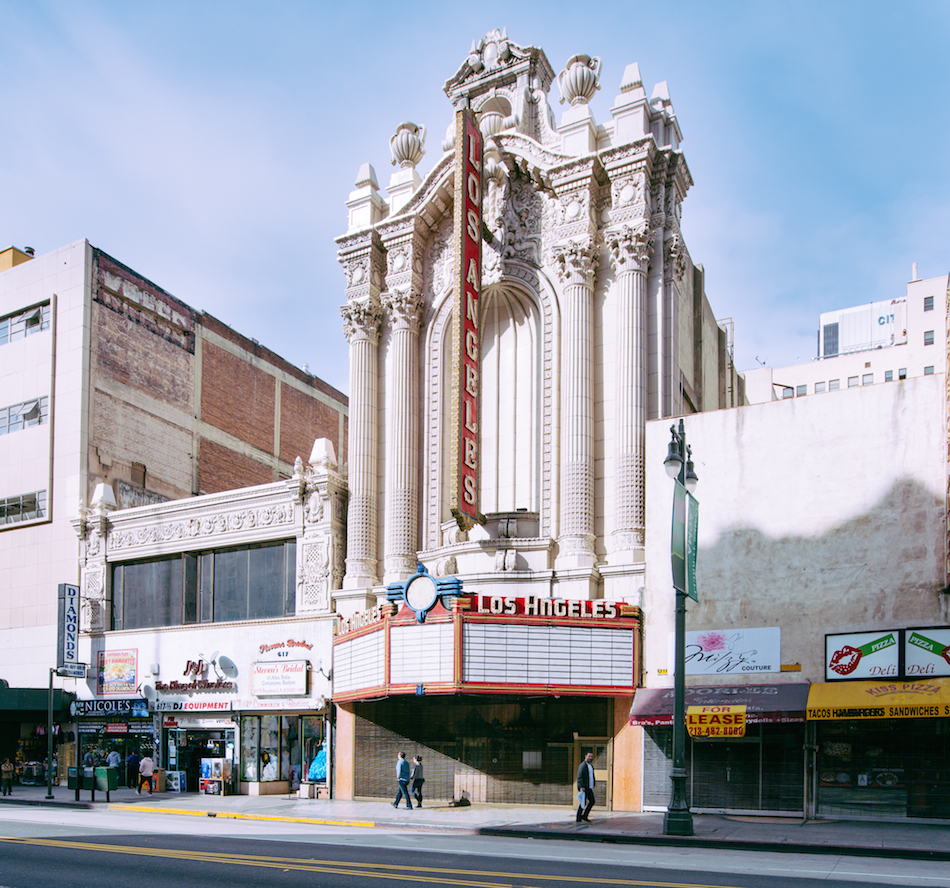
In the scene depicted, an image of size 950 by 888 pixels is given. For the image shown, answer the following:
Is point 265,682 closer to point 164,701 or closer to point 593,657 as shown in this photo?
point 164,701

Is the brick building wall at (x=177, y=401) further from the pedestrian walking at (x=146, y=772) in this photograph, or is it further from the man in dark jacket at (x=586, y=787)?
the man in dark jacket at (x=586, y=787)

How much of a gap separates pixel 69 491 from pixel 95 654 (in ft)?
22.2

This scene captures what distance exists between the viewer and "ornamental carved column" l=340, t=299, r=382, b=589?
3325 cm

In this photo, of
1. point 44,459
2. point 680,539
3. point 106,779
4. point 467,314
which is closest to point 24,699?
point 106,779

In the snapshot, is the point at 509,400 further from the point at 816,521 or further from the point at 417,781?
the point at 417,781

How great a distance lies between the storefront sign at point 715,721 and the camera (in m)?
24.6

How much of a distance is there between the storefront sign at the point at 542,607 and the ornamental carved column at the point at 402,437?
5533 millimetres

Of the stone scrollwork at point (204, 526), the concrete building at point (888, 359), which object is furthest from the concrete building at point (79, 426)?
the concrete building at point (888, 359)

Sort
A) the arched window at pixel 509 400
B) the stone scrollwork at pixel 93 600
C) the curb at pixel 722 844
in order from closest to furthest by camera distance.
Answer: the curb at pixel 722 844
the arched window at pixel 509 400
the stone scrollwork at pixel 93 600

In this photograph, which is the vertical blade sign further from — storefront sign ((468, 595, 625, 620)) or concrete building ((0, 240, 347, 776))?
concrete building ((0, 240, 347, 776))

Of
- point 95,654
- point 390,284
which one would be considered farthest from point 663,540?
point 95,654

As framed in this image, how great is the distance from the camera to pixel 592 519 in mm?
30219

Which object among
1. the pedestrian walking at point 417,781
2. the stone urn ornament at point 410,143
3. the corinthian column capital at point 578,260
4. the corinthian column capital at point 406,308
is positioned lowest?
the pedestrian walking at point 417,781

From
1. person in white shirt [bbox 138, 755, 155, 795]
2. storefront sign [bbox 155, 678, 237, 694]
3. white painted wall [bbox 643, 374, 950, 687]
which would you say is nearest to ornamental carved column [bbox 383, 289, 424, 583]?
storefront sign [bbox 155, 678, 237, 694]
